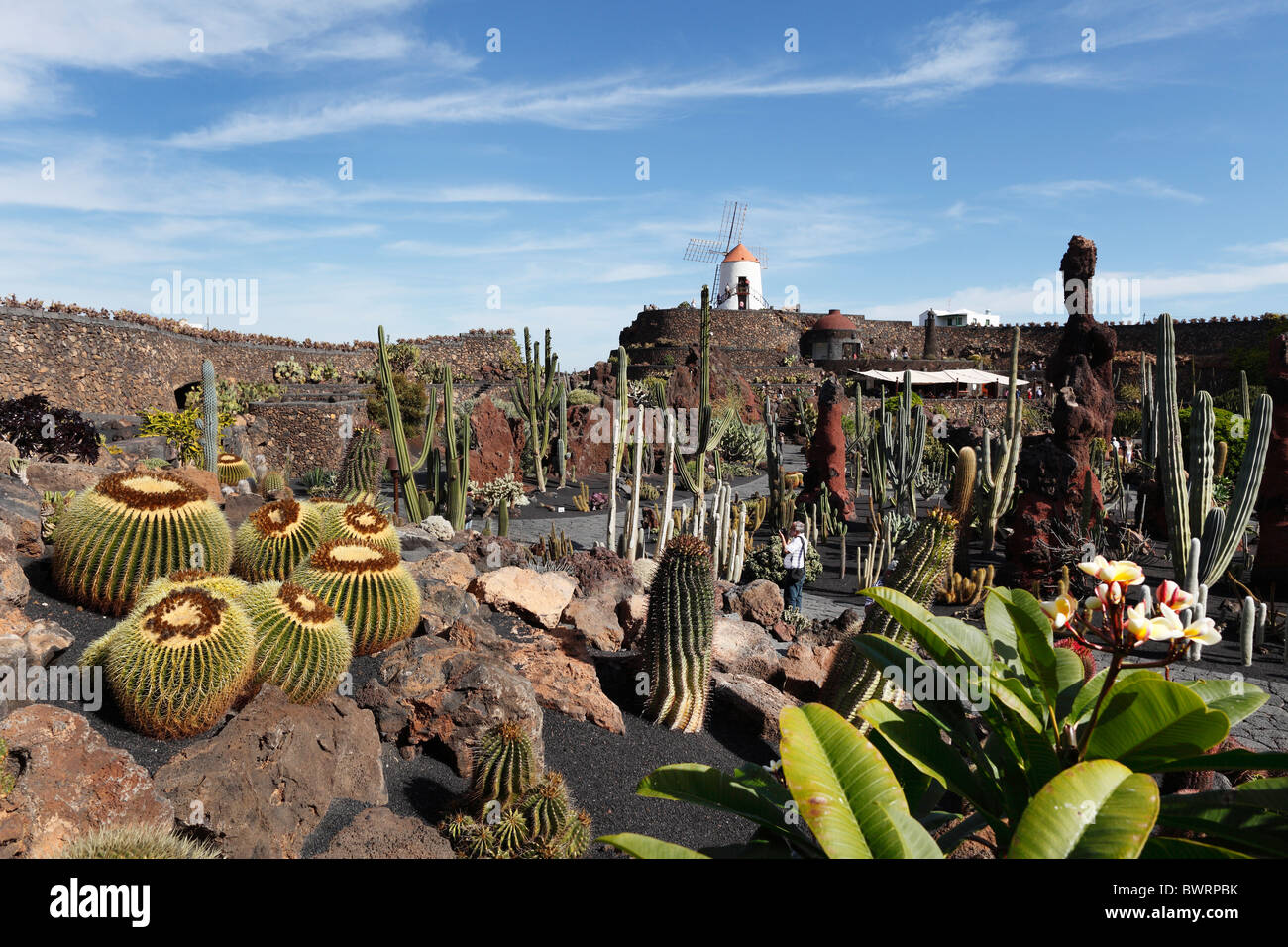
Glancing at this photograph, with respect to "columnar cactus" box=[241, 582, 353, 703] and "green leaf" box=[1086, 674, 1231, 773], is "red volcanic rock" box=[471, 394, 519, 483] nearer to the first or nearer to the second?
"columnar cactus" box=[241, 582, 353, 703]

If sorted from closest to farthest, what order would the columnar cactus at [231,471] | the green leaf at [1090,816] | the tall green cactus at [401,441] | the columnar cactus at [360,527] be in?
the green leaf at [1090,816] < the columnar cactus at [360,527] < the tall green cactus at [401,441] < the columnar cactus at [231,471]

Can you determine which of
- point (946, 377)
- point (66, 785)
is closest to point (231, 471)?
point (66, 785)

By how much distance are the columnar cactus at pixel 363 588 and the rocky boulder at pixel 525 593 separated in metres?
1.39

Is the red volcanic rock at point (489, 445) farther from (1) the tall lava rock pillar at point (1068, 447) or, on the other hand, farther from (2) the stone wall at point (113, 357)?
(1) the tall lava rock pillar at point (1068, 447)

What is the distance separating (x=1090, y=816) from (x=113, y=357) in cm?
2137

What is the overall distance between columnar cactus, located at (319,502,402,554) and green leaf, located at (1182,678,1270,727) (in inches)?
186

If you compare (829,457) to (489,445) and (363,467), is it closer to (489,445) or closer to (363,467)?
(489,445)

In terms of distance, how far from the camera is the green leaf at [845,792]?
135 centimetres

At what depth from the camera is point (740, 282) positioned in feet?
179

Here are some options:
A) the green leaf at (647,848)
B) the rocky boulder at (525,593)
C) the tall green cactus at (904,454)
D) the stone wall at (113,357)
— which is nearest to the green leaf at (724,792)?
the green leaf at (647,848)

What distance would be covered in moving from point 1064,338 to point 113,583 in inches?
418
